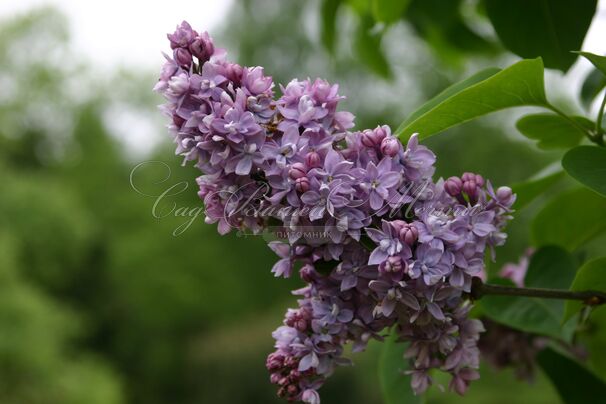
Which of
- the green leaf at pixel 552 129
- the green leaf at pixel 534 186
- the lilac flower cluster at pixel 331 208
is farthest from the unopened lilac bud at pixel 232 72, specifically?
the green leaf at pixel 534 186

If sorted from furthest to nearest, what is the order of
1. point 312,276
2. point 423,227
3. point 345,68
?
point 345,68
point 312,276
point 423,227

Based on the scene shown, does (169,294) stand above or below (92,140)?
below

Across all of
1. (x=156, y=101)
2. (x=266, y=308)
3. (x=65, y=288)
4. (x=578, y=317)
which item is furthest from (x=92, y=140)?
(x=578, y=317)

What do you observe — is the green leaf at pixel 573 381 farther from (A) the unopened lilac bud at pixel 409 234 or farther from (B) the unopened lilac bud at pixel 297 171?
(B) the unopened lilac bud at pixel 297 171

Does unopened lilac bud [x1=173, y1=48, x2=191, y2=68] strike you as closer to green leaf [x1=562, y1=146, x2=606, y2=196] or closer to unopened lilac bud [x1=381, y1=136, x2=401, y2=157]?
unopened lilac bud [x1=381, y1=136, x2=401, y2=157]

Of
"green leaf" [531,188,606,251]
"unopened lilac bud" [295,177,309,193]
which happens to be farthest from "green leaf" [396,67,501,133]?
"green leaf" [531,188,606,251]

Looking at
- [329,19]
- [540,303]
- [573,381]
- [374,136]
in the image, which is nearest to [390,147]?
[374,136]

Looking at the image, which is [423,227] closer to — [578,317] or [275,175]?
[275,175]
